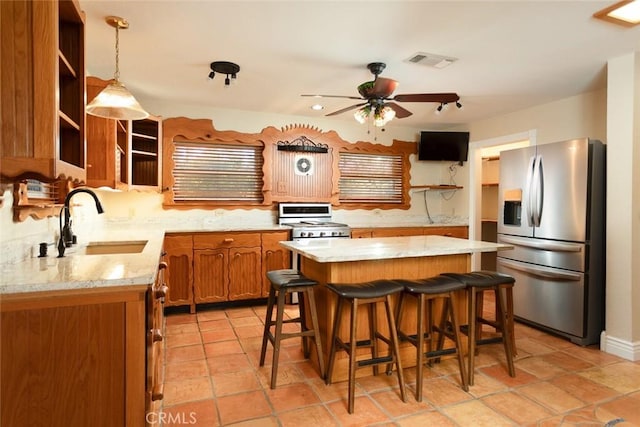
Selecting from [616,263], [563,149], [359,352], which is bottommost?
[359,352]

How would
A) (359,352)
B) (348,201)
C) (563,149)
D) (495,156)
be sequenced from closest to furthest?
(359,352)
(563,149)
(348,201)
(495,156)

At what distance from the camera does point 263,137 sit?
479cm

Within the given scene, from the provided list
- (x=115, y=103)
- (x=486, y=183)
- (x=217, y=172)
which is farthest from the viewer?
(x=486, y=183)

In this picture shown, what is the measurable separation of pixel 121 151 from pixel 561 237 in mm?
4058

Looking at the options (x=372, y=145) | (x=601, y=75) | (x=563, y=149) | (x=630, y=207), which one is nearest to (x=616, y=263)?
(x=630, y=207)

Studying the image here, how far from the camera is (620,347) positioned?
2.93m

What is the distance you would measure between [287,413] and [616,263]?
9.25ft

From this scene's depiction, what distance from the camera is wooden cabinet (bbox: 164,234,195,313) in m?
3.93

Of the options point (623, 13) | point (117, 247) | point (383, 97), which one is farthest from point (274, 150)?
point (623, 13)

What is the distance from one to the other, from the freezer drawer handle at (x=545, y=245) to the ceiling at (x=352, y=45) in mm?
1519

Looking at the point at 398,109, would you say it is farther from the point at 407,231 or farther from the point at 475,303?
the point at 407,231

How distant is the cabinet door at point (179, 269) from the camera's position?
3930 mm

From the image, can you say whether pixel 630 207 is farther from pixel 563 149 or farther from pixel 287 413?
pixel 287 413

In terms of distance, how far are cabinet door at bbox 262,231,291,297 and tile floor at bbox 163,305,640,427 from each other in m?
1.19
